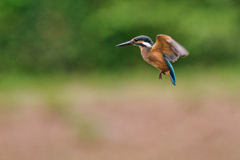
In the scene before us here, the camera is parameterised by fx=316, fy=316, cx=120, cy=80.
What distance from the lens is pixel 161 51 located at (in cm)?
24

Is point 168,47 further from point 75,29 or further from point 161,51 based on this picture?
point 75,29

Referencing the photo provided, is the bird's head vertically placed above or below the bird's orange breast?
above

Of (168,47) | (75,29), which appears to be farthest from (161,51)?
(75,29)

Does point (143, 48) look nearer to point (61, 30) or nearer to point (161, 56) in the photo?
point (161, 56)

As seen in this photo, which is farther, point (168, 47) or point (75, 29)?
point (75, 29)

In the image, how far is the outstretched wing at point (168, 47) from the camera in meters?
0.23

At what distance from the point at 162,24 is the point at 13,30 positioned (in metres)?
2.58

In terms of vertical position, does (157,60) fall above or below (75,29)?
below

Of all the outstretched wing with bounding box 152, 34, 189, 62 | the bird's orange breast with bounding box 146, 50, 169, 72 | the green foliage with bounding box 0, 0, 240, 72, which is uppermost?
the green foliage with bounding box 0, 0, 240, 72

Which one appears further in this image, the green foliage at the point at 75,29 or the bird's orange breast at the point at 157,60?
the green foliage at the point at 75,29

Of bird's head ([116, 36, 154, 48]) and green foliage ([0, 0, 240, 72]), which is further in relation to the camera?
green foliage ([0, 0, 240, 72])

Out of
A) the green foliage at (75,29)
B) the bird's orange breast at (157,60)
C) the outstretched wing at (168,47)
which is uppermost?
the green foliage at (75,29)

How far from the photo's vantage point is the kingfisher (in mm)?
227

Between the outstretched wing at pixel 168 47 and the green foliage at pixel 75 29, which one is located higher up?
the green foliage at pixel 75 29
